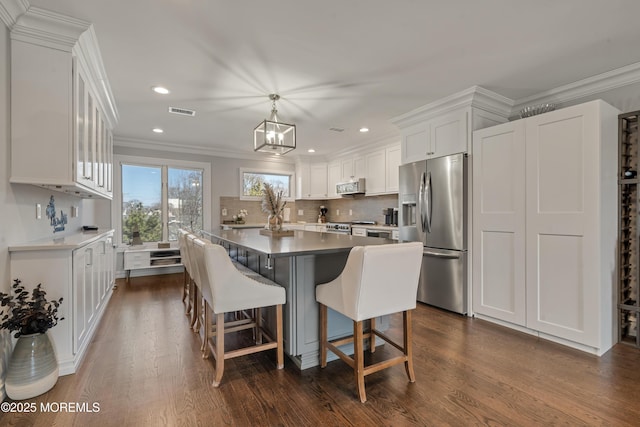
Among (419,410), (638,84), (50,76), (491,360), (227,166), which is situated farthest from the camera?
(227,166)

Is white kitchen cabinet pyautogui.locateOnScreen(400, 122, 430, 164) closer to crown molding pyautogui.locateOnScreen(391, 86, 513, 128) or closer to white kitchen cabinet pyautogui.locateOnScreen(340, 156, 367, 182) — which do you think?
crown molding pyautogui.locateOnScreen(391, 86, 513, 128)

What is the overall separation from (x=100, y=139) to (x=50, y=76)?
127 cm

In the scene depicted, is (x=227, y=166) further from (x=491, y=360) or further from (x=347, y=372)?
(x=491, y=360)

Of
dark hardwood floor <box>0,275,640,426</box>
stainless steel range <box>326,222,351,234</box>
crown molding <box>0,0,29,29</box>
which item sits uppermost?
crown molding <box>0,0,29,29</box>

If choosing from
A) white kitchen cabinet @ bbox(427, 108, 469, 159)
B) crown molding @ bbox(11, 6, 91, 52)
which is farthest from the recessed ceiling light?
white kitchen cabinet @ bbox(427, 108, 469, 159)

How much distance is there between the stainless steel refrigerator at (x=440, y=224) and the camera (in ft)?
10.9

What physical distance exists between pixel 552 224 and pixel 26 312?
3.91 m

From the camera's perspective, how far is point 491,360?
2312 millimetres

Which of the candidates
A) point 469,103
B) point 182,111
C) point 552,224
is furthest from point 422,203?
point 182,111

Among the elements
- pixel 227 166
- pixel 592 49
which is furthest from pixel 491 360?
pixel 227 166

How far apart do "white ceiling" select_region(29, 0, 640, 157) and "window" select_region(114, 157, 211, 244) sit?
6.36ft

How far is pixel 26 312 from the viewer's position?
5.94 ft

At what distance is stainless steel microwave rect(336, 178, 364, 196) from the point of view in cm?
558

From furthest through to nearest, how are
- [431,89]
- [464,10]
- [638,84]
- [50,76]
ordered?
[431,89], [638,84], [50,76], [464,10]
